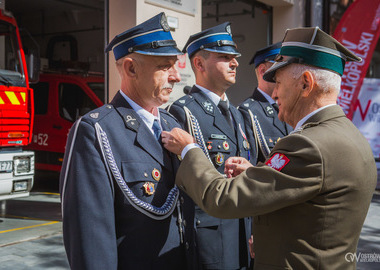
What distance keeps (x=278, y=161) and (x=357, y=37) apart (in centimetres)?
895

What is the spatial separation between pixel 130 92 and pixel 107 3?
3624 millimetres

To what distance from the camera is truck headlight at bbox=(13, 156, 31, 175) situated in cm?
594

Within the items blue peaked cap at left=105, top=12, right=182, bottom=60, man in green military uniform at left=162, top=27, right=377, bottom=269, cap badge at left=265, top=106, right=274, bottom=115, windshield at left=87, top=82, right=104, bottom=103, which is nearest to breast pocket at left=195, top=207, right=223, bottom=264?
man in green military uniform at left=162, top=27, right=377, bottom=269

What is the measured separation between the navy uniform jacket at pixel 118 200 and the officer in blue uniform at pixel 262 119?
58.0 inches

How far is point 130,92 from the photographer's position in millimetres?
2172

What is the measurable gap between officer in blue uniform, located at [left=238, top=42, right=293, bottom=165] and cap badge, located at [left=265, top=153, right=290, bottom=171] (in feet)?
5.34

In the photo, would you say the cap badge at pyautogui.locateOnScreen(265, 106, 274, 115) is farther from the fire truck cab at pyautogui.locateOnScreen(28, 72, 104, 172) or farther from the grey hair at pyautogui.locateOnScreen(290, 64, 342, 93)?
the fire truck cab at pyautogui.locateOnScreen(28, 72, 104, 172)

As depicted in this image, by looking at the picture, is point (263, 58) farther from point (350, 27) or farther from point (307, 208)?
point (350, 27)

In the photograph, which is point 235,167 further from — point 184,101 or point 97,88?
point 97,88

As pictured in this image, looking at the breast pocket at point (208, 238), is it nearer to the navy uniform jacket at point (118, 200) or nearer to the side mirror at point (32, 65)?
the navy uniform jacket at point (118, 200)

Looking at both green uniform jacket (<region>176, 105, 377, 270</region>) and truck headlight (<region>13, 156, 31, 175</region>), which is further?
truck headlight (<region>13, 156, 31, 175</region>)

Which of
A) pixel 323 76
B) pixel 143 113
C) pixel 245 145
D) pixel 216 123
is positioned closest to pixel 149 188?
pixel 143 113

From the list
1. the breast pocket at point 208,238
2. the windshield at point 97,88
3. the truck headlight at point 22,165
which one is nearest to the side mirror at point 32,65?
the truck headlight at point 22,165

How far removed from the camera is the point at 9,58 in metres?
6.14
